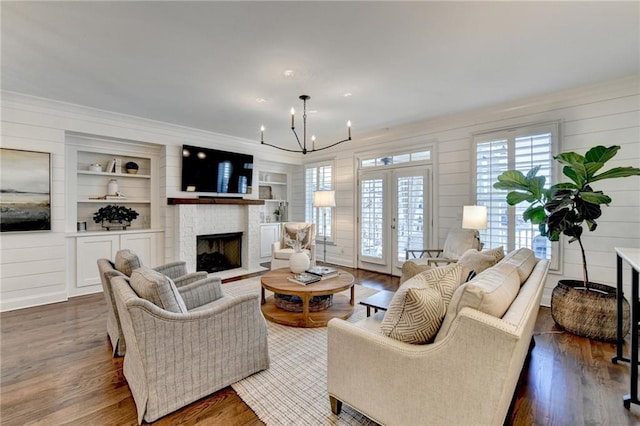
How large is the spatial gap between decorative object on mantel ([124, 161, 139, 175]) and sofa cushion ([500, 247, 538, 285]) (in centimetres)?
549

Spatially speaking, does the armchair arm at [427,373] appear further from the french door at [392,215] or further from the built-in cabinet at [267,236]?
the built-in cabinet at [267,236]

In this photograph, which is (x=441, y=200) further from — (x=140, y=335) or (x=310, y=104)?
(x=140, y=335)

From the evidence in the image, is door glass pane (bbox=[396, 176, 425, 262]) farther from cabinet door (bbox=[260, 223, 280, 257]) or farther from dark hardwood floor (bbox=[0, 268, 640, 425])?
cabinet door (bbox=[260, 223, 280, 257])

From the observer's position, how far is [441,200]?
4.75 m

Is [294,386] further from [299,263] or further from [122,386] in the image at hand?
[299,263]

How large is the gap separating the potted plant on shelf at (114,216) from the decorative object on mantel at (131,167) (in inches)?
24.6

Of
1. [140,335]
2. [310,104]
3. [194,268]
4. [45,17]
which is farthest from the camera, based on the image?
[194,268]

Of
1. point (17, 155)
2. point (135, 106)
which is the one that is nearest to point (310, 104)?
point (135, 106)

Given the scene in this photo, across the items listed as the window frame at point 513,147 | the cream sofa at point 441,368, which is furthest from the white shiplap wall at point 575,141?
the cream sofa at point 441,368

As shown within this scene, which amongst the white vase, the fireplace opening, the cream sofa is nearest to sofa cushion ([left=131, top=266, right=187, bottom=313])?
the cream sofa

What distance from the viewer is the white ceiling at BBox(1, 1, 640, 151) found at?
2100 mm

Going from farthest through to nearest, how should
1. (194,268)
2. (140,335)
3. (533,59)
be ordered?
(194,268) → (533,59) → (140,335)

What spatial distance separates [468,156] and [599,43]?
2.01 meters

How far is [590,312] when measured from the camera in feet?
9.33
